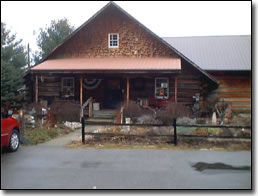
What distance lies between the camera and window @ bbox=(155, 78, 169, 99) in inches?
786

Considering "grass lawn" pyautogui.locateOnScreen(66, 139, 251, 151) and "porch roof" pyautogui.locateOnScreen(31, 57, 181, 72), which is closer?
"grass lawn" pyautogui.locateOnScreen(66, 139, 251, 151)

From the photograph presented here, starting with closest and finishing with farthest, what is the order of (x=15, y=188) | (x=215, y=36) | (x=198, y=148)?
(x=15, y=188) → (x=198, y=148) → (x=215, y=36)

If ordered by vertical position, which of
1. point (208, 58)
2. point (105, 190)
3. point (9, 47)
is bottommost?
point (105, 190)

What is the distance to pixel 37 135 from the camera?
11.1 meters

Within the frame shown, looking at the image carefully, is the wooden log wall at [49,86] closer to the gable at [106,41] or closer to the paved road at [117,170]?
the gable at [106,41]

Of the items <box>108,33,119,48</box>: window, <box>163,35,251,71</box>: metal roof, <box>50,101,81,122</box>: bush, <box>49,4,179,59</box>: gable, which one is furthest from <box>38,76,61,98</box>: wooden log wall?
<box>163,35,251,71</box>: metal roof

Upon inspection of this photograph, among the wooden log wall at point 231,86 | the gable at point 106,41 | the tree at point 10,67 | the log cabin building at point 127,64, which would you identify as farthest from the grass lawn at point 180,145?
the wooden log wall at point 231,86

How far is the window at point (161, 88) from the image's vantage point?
20.0 meters

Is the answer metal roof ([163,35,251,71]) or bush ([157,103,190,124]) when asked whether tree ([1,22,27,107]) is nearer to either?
bush ([157,103,190,124])

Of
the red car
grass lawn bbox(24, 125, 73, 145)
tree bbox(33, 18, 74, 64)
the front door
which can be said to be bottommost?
grass lawn bbox(24, 125, 73, 145)

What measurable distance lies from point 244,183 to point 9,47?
19.2 ft

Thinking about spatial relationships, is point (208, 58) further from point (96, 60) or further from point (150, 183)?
point (150, 183)

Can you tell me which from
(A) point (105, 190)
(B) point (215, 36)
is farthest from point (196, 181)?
(B) point (215, 36)

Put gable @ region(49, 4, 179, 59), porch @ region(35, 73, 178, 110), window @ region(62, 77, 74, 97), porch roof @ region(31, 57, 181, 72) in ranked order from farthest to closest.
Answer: window @ region(62, 77, 74, 97), porch @ region(35, 73, 178, 110), gable @ region(49, 4, 179, 59), porch roof @ region(31, 57, 181, 72)
